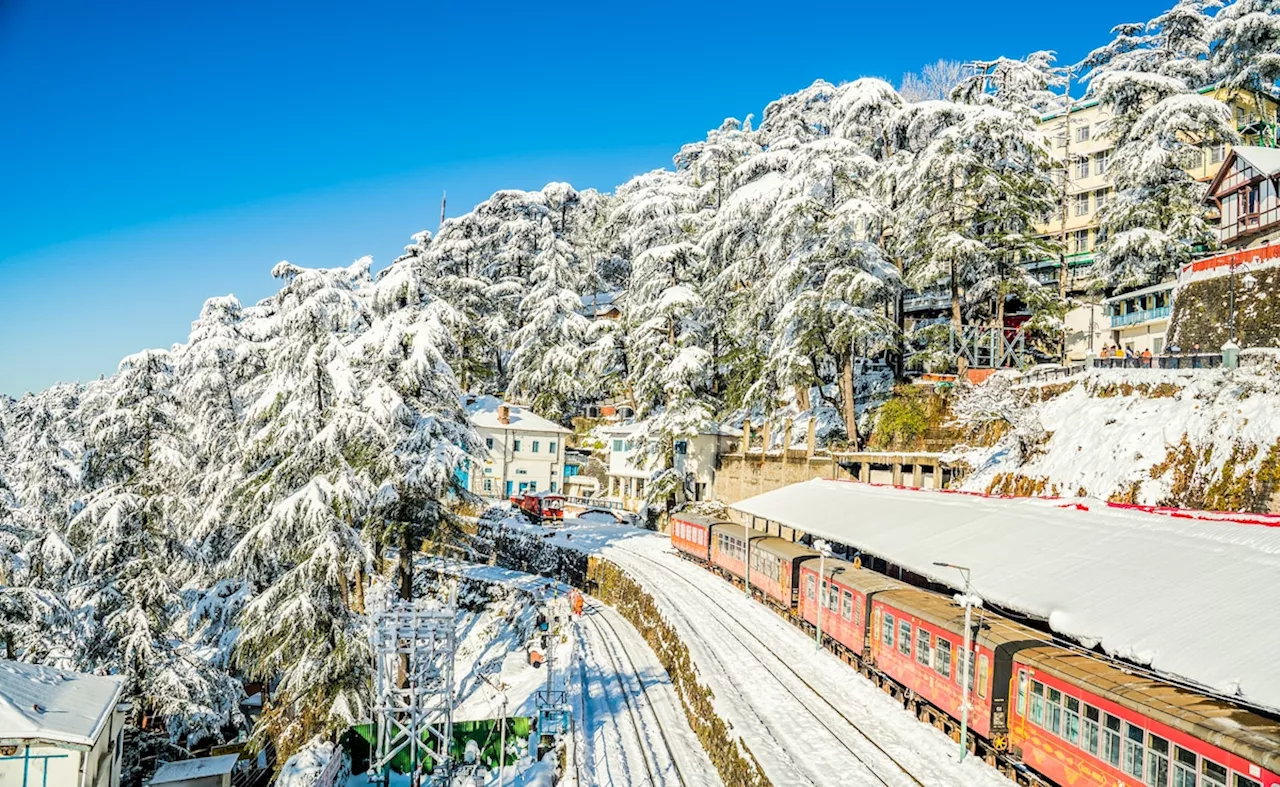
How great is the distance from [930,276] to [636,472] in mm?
25791

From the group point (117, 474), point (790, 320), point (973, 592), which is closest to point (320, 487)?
point (117, 474)

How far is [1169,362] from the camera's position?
90.1ft

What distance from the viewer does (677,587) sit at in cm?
3506

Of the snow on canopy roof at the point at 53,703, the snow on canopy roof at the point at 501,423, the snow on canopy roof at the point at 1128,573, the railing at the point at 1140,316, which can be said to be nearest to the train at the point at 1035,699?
the snow on canopy roof at the point at 1128,573

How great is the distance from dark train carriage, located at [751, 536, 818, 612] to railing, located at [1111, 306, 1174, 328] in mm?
24052

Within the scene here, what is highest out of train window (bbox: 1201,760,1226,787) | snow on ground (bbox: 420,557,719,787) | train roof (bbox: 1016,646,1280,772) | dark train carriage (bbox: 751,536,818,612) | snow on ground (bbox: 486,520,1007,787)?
train roof (bbox: 1016,646,1280,772)

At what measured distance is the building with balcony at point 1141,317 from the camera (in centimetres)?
4169

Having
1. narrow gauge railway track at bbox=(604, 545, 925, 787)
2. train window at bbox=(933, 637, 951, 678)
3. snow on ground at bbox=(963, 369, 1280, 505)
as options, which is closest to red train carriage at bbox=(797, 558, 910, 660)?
narrow gauge railway track at bbox=(604, 545, 925, 787)

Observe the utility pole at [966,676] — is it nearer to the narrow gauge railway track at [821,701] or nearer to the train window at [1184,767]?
the narrow gauge railway track at [821,701]

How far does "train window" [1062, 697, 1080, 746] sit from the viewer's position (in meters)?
14.1

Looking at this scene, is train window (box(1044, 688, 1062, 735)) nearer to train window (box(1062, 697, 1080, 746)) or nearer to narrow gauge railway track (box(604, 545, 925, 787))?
train window (box(1062, 697, 1080, 746))

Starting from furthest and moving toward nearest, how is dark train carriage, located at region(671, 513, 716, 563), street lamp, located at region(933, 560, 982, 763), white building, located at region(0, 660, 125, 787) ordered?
dark train carriage, located at region(671, 513, 716, 563)
street lamp, located at region(933, 560, 982, 763)
white building, located at region(0, 660, 125, 787)

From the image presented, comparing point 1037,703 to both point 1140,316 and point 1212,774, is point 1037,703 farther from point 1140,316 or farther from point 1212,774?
point 1140,316

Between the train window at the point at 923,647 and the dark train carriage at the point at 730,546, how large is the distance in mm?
13952
